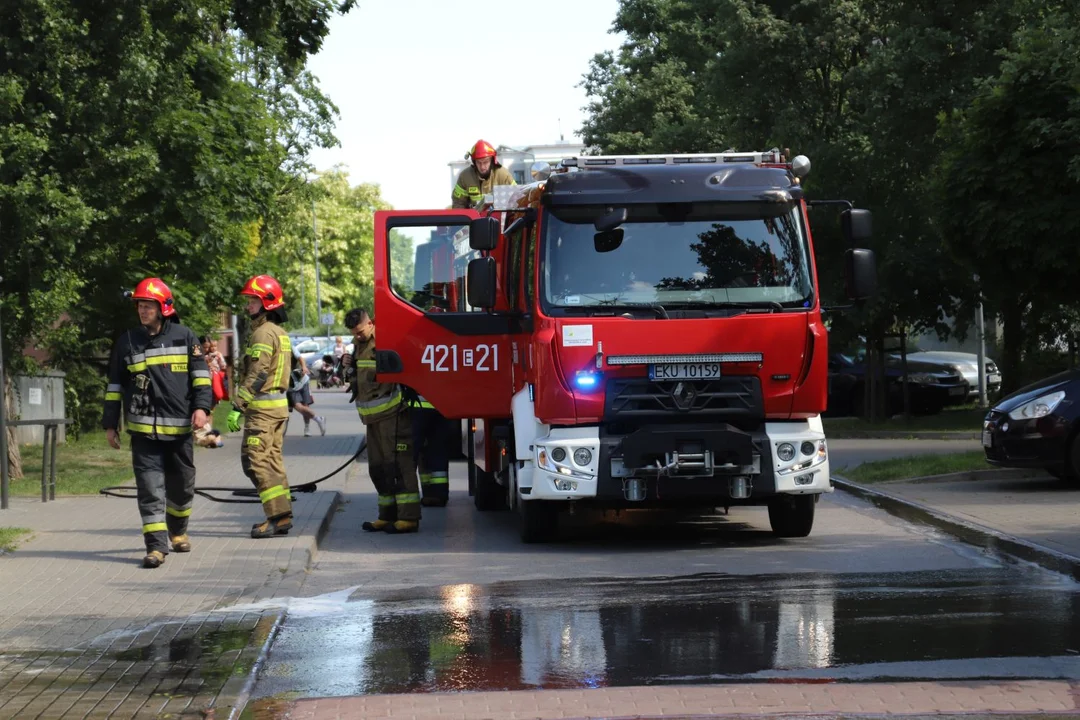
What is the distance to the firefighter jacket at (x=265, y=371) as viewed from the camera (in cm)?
1192

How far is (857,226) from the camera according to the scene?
1126 cm

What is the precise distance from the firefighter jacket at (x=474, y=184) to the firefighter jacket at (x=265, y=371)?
123 inches

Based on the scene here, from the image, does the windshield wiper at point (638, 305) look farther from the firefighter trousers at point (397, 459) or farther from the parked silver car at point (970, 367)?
the parked silver car at point (970, 367)

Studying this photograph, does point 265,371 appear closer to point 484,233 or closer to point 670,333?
point 484,233

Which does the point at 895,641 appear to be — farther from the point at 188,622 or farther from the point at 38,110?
the point at 38,110

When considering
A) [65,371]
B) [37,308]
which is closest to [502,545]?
[37,308]

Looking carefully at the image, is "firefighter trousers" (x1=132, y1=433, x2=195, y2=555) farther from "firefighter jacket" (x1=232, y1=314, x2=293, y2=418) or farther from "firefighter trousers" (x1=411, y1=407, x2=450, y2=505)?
"firefighter trousers" (x1=411, y1=407, x2=450, y2=505)

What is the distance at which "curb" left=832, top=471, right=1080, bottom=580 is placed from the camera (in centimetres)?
992

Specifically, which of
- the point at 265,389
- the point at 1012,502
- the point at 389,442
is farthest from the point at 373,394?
the point at 1012,502

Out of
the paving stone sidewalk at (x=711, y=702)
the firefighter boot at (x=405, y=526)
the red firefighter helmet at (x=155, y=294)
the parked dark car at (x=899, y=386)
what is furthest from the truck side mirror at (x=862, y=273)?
the parked dark car at (x=899, y=386)

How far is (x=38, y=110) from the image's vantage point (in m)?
17.2

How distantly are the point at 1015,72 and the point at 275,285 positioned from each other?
Result: 9.75 m

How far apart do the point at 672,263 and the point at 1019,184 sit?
866cm

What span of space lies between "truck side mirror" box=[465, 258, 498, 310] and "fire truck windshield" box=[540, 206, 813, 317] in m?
0.58
